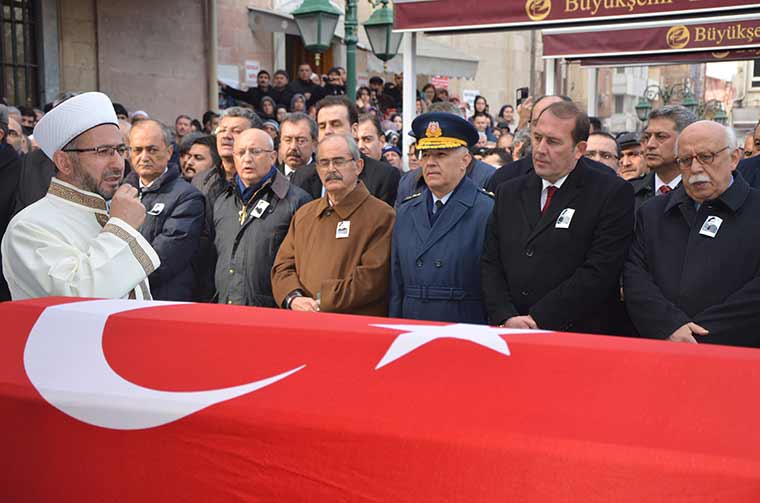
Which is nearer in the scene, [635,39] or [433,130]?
[433,130]

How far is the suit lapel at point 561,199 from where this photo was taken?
3873mm

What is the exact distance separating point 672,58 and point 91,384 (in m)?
15.2

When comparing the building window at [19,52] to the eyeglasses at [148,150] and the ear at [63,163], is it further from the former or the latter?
the ear at [63,163]

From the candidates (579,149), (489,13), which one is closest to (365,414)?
(579,149)

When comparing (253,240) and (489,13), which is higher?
(489,13)

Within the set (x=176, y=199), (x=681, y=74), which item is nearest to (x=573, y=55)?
(x=176, y=199)

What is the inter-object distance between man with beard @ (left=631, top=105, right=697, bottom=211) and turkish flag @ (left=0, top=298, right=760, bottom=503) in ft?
11.1

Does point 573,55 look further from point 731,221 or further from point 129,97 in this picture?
point 731,221

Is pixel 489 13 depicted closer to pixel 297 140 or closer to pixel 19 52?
pixel 297 140

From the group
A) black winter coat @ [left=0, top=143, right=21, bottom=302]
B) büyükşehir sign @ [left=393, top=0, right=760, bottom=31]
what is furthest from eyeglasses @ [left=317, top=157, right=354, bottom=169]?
büyükşehir sign @ [left=393, top=0, right=760, bottom=31]

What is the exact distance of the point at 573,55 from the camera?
1167 centimetres

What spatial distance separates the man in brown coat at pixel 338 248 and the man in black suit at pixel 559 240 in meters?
0.62

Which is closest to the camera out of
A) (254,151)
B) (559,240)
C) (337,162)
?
(559,240)

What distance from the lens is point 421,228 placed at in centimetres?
417
